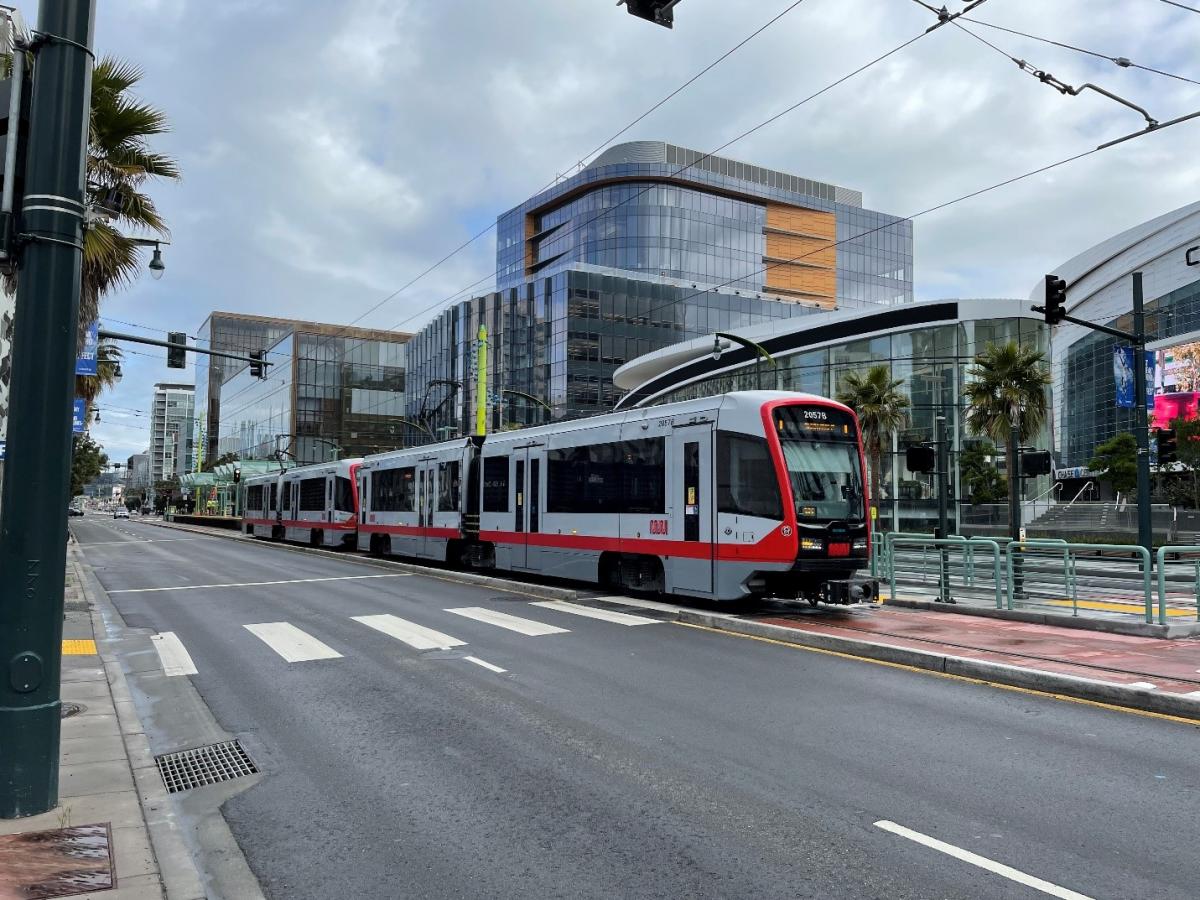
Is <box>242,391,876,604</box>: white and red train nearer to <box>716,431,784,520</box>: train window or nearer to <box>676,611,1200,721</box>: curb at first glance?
<box>716,431,784,520</box>: train window

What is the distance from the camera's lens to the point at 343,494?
1231 inches

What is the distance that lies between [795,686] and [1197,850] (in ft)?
13.6

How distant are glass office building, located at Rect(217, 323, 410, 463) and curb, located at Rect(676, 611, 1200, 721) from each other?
267ft

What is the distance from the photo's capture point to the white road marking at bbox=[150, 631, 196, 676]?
9453 millimetres

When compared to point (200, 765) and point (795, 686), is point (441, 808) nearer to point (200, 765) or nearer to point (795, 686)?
point (200, 765)

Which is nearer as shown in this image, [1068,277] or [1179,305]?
[1179,305]

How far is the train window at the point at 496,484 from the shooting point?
65.4ft

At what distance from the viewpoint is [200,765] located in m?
6.12

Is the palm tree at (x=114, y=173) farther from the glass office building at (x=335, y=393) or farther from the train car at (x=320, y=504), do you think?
the glass office building at (x=335, y=393)

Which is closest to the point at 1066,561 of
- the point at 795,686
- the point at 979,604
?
the point at 979,604

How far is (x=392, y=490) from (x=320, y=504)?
328 inches

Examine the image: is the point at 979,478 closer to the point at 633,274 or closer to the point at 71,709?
the point at 633,274

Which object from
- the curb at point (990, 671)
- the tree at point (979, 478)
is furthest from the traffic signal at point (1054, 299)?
the tree at point (979, 478)

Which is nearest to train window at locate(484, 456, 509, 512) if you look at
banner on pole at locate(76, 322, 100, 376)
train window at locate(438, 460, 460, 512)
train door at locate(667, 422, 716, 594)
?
train window at locate(438, 460, 460, 512)
